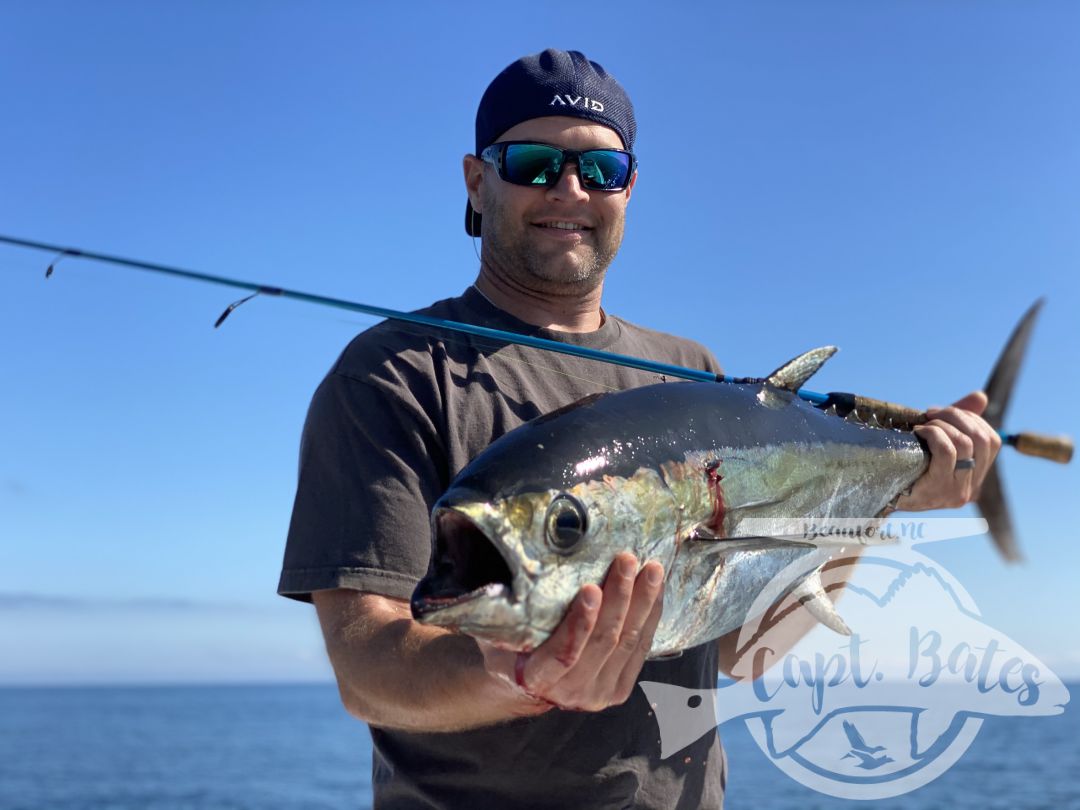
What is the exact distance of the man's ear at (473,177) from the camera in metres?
4.04

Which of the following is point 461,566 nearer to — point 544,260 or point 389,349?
point 389,349

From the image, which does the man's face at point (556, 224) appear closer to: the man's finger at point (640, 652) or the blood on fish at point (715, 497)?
the blood on fish at point (715, 497)

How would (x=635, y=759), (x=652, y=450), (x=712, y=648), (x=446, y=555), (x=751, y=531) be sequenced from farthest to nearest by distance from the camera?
(x=712, y=648)
(x=635, y=759)
(x=751, y=531)
(x=652, y=450)
(x=446, y=555)

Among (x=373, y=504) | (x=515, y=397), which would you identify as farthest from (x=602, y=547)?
(x=515, y=397)

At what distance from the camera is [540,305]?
3.71 meters

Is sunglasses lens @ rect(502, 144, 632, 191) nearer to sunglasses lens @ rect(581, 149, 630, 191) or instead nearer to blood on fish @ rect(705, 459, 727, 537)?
sunglasses lens @ rect(581, 149, 630, 191)

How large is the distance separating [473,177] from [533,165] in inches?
18.7

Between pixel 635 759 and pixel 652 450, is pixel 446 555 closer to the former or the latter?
pixel 652 450

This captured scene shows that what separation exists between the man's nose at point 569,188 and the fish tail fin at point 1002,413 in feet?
5.70

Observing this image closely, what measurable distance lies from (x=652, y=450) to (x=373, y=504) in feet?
2.78

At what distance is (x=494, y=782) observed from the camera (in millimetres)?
2832

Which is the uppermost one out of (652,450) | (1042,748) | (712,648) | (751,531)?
(652,450)

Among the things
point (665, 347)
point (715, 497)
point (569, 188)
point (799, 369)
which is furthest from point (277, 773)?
point (715, 497)

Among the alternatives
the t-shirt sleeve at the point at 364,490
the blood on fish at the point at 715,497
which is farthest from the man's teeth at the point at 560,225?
the blood on fish at the point at 715,497
